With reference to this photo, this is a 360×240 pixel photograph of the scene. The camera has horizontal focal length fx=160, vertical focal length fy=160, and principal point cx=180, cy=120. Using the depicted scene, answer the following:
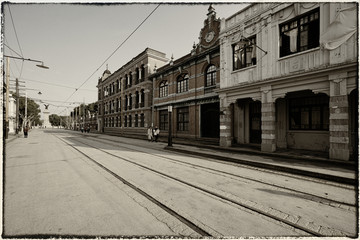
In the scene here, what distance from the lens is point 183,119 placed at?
1767 centimetres

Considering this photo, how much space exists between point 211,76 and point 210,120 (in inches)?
164

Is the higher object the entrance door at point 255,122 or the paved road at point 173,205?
the entrance door at point 255,122

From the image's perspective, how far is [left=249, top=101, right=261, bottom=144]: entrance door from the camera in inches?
441

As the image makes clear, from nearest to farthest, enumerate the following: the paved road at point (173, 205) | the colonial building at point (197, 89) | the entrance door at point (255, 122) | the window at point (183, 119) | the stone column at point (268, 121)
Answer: the paved road at point (173, 205) < the stone column at point (268, 121) < the entrance door at point (255, 122) < the colonial building at point (197, 89) < the window at point (183, 119)

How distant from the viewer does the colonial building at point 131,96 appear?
2335 cm

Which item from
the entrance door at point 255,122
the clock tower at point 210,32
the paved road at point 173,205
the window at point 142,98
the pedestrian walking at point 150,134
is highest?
the clock tower at point 210,32

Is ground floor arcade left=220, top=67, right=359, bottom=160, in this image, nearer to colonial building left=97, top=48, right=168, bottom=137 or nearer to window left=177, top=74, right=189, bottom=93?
window left=177, top=74, right=189, bottom=93

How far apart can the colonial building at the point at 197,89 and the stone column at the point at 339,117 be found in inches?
310

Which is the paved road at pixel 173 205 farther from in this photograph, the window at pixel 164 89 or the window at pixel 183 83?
the window at pixel 164 89

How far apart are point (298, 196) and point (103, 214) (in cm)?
436

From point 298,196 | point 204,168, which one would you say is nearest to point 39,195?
point 204,168

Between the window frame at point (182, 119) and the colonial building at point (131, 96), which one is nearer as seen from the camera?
the window frame at point (182, 119)

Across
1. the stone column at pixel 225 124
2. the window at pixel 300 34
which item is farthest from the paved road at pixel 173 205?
the window at pixel 300 34

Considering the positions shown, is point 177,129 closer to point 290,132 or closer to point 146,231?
point 290,132
